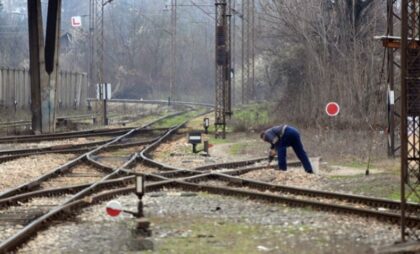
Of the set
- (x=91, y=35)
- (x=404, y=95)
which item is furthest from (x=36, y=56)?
(x=91, y=35)

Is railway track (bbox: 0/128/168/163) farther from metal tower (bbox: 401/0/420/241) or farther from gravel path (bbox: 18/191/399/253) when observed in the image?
metal tower (bbox: 401/0/420/241)

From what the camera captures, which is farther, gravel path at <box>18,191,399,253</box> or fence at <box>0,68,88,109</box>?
fence at <box>0,68,88,109</box>

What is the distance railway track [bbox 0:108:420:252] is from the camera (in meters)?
11.0

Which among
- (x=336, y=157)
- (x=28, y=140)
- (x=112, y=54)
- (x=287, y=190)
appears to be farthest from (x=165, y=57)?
(x=287, y=190)

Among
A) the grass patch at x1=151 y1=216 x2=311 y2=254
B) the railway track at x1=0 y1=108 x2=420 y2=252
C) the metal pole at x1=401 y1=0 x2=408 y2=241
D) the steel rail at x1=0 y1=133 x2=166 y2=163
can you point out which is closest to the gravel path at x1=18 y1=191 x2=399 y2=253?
the grass patch at x1=151 y1=216 x2=311 y2=254

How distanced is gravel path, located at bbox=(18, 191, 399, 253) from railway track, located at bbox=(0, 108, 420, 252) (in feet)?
0.68

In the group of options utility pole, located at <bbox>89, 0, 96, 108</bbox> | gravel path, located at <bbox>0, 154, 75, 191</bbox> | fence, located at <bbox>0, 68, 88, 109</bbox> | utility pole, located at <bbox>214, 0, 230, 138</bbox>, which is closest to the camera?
gravel path, located at <bbox>0, 154, 75, 191</bbox>

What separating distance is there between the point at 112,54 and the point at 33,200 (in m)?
102

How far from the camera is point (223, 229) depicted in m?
10.6

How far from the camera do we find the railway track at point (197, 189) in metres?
11.0

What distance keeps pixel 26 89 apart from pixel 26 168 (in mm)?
34035

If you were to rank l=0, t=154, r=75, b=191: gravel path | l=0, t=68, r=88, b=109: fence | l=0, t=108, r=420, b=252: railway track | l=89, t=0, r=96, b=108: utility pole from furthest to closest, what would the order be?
l=89, t=0, r=96, b=108: utility pole < l=0, t=68, r=88, b=109: fence < l=0, t=154, r=75, b=191: gravel path < l=0, t=108, r=420, b=252: railway track

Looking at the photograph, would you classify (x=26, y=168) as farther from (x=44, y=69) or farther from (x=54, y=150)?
(x=44, y=69)

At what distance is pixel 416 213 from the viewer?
36.6 ft
